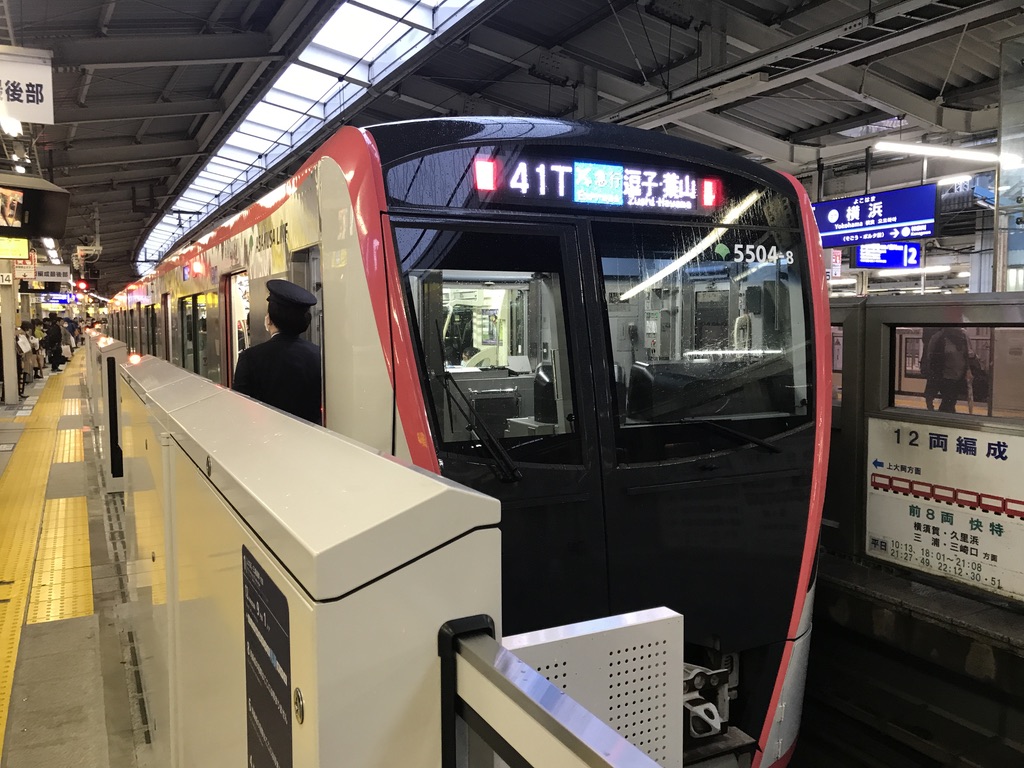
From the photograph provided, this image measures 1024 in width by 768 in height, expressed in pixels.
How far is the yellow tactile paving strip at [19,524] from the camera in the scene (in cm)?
462

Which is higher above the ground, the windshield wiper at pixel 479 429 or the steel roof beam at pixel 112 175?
the steel roof beam at pixel 112 175

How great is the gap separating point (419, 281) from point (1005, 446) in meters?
2.60

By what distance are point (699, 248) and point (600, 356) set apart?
0.68 meters

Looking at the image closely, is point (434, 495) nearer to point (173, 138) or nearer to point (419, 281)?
point (419, 281)

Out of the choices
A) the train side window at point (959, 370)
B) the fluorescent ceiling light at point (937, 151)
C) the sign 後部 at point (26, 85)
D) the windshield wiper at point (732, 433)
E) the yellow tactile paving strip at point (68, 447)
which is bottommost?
the yellow tactile paving strip at point (68, 447)

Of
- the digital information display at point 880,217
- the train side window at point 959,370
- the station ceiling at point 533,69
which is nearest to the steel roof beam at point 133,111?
the station ceiling at point 533,69

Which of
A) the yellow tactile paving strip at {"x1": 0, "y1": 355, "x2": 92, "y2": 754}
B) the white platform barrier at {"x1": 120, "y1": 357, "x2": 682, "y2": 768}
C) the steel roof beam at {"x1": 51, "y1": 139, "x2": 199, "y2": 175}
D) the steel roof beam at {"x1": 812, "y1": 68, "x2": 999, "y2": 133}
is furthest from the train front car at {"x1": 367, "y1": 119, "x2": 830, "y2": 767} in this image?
the steel roof beam at {"x1": 51, "y1": 139, "x2": 199, "y2": 175}

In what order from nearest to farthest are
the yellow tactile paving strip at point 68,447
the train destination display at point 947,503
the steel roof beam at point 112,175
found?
the train destination display at point 947,503, the yellow tactile paving strip at point 68,447, the steel roof beam at point 112,175

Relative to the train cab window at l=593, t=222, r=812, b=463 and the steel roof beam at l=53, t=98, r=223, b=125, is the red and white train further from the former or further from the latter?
the steel roof beam at l=53, t=98, r=223, b=125

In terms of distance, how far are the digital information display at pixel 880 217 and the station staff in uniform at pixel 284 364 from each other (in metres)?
9.53

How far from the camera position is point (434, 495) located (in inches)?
37.6

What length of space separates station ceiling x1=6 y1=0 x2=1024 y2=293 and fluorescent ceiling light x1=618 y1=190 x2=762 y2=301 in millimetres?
3562

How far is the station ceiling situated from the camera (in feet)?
24.1

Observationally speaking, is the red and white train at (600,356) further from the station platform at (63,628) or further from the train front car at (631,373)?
the station platform at (63,628)
